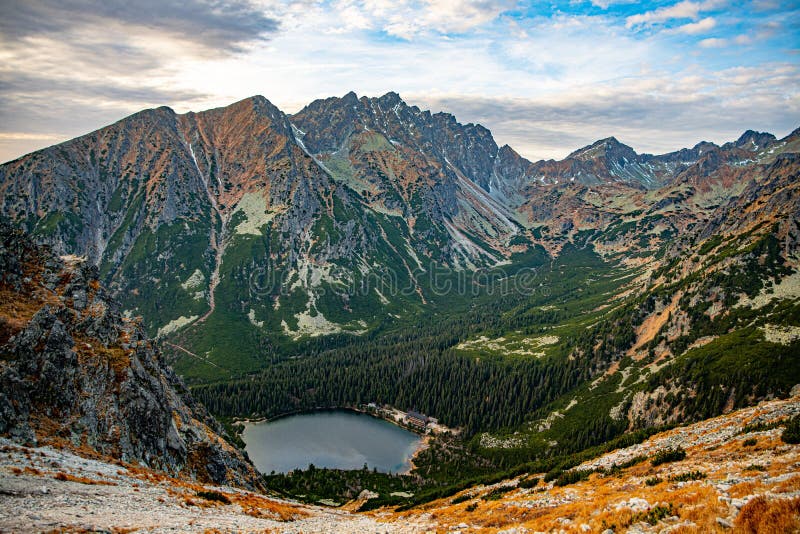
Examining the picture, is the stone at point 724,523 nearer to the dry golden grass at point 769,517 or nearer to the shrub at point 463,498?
the dry golden grass at point 769,517

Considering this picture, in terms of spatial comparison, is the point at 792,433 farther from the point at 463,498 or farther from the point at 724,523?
the point at 463,498

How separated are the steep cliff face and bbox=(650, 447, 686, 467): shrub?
5898 cm

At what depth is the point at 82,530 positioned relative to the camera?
22.7m

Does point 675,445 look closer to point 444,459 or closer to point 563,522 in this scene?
point 563,522

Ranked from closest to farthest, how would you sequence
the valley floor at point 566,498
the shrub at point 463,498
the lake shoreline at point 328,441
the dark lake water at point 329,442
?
the valley floor at point 566,498 < the shrub at point 463,498 < the lake shoreline at point 328,441 < the dark lake water at point 329,442

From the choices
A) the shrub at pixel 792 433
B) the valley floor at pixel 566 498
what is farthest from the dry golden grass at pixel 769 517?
the shrub at pixel 792 433

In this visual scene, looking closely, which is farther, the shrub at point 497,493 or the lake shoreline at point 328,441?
the lake shoreline at point 328,441

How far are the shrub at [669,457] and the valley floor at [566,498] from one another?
0.98 m

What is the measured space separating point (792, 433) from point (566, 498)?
19.0 meters

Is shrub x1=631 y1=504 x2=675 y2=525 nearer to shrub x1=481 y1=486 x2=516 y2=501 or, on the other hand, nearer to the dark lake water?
shrub x1=481 y1=486 x2=516 y2=501

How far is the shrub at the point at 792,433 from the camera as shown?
3359cm

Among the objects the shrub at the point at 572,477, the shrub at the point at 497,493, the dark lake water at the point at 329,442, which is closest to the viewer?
the shrub at the point at 572,477

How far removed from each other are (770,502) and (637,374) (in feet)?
470

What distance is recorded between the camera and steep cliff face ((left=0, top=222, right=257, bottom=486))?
46656mm
